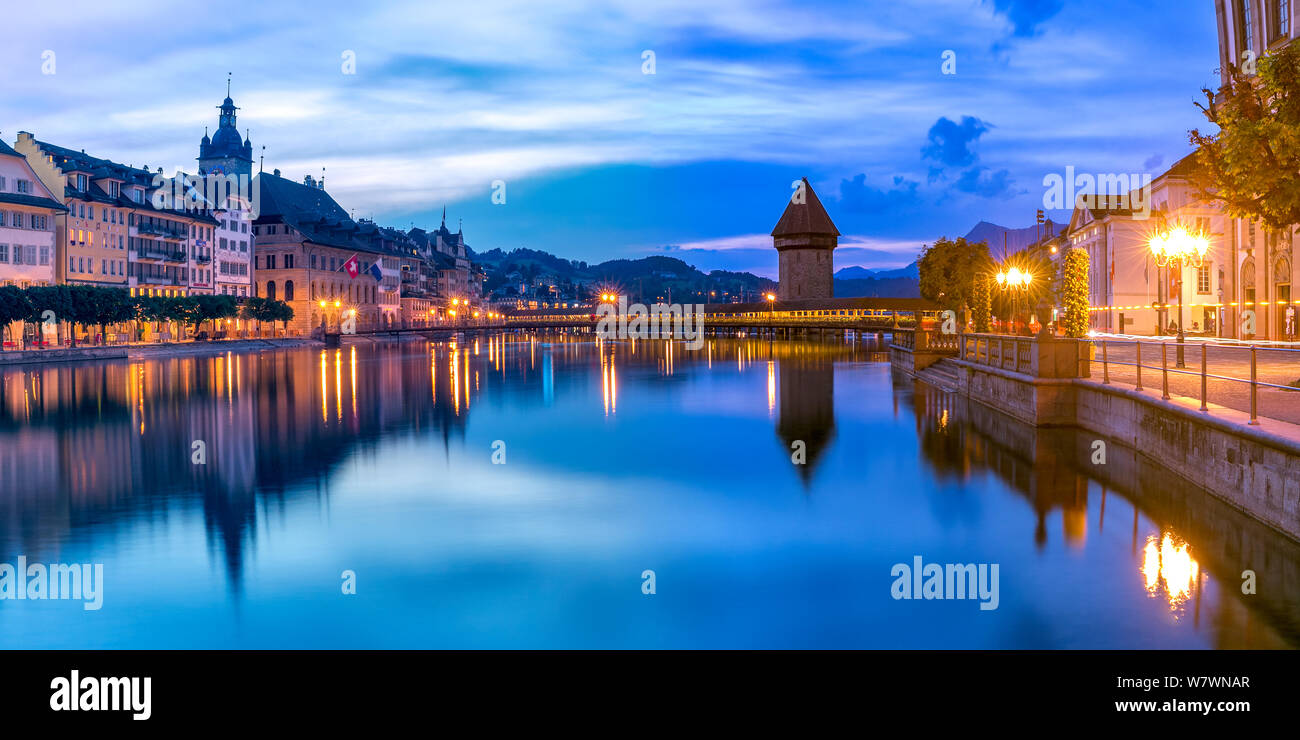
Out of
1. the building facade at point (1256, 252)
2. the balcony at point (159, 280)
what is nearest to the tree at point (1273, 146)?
the building facade at point (1256, 252)

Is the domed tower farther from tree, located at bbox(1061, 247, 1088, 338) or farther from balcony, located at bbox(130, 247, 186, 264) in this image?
tree, located at bbox(1061, 247, 1088, 338)

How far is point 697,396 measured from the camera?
3922 cm

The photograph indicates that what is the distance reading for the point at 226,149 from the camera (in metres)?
127

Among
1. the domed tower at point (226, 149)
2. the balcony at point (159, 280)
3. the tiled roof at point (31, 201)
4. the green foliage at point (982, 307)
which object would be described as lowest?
the green foliage at point (982, 307)

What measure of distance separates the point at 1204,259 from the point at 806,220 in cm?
6628

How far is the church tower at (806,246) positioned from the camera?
393 ft

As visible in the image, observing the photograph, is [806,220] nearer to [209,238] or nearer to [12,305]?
[209,238]

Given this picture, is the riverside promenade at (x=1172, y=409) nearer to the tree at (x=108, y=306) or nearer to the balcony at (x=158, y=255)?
the tree at (x=108, y=306)

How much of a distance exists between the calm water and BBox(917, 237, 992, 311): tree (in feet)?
165

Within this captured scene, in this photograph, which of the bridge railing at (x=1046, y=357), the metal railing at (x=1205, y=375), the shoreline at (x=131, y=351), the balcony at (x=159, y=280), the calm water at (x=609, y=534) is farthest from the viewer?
the balcony at (x=159, y=280)

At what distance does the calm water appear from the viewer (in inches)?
379

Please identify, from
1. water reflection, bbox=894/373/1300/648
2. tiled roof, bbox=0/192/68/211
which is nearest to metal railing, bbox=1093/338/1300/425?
water reflection, bbox=894/373/1300/648

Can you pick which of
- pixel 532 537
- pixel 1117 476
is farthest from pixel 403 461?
pixel 1117 476

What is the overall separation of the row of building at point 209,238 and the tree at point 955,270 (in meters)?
55.3
